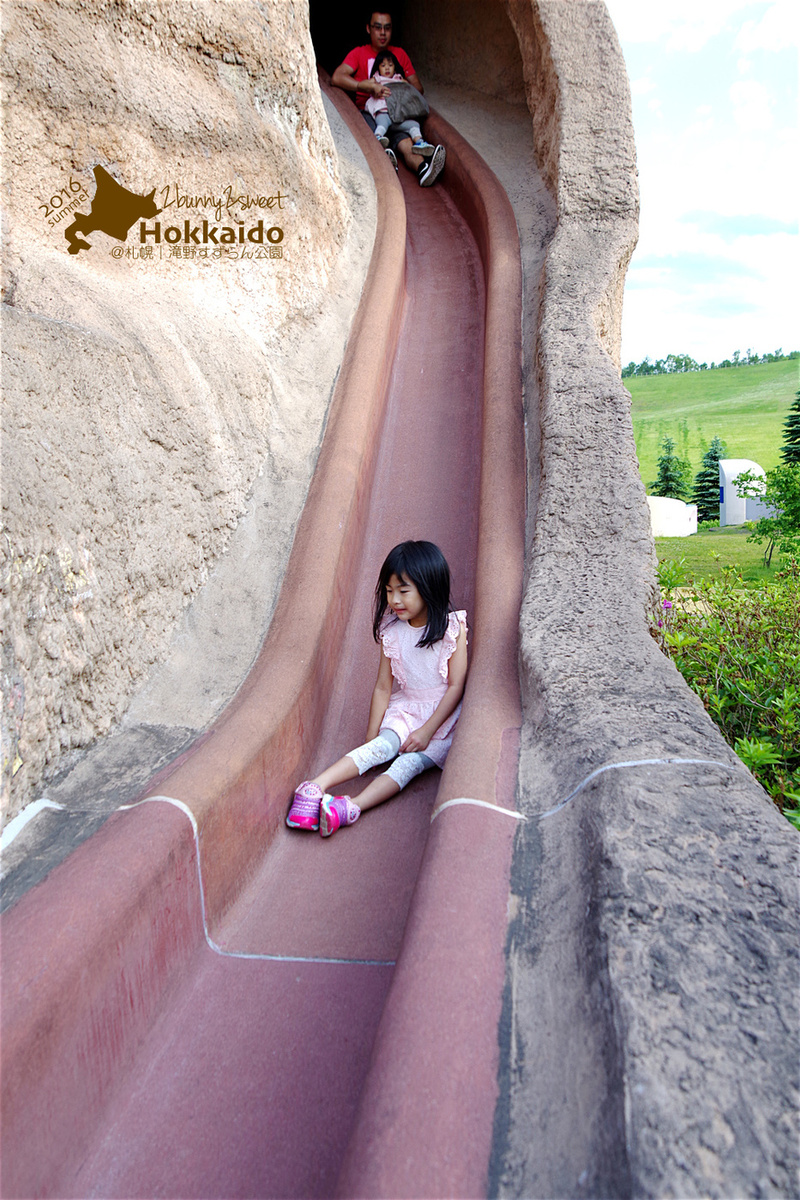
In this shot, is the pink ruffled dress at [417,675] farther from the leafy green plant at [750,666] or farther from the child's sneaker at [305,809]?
the leafy green plant at [750,666]

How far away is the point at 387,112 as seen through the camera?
6.28 m

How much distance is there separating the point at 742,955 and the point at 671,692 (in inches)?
30.3

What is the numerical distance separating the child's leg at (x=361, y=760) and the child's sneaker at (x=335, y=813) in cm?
8

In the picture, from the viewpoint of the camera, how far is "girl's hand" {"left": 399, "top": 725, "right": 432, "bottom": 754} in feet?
7.60

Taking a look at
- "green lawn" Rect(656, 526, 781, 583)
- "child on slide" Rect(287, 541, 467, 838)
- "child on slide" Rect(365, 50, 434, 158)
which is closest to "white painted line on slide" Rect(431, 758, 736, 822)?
"child on slide" Rect(287, 541, 467, 838)

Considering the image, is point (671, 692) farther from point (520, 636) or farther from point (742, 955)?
point (742, 955)

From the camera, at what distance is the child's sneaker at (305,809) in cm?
210

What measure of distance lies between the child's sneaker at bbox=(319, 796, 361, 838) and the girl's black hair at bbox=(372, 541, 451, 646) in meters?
0.56

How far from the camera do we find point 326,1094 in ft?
4.55

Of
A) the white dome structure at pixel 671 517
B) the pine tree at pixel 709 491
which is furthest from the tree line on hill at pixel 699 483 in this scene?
the white dome structure at pixel 671 517

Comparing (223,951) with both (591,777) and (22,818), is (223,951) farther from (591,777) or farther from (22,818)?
(591,777)

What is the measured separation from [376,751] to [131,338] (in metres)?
1.57
